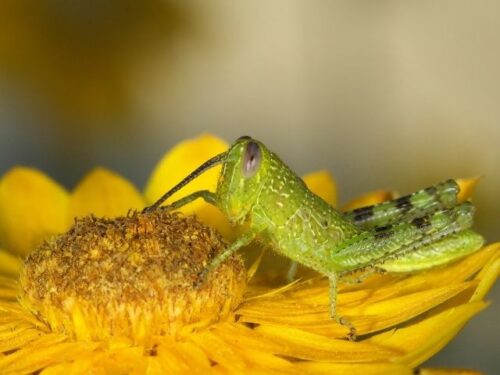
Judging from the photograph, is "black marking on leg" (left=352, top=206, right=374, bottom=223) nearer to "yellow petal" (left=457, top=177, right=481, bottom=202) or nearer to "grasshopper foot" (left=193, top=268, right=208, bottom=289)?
"yellow petal" (left=457, top=177, right=481, bottom=202)

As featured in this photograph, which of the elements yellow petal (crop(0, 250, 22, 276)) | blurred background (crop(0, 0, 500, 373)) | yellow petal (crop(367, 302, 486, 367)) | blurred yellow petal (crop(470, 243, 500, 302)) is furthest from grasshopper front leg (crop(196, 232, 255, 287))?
blurred background (crop(0, 0, 500, 373))

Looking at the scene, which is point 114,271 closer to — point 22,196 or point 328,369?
point 328,369

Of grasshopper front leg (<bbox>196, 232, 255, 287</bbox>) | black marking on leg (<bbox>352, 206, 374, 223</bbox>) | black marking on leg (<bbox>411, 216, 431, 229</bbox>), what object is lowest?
grasshopper front leg (<bbox>196, 232, 255, 287</bbox>)

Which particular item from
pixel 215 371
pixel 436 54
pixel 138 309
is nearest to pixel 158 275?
pixel 138 309

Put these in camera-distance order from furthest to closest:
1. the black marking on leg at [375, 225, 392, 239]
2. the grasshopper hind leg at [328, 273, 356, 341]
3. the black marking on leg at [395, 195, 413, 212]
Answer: the black marking on leg at [395, 195, 413, 212], the black marking on leg at [375, 225, 392, 239], the grasshopper hind leg at [328, 273, 356, 341]

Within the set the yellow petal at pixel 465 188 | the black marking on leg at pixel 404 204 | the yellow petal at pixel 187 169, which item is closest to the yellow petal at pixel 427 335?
the black marking on leg at pixel 404 204

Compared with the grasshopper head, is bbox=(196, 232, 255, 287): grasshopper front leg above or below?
below
